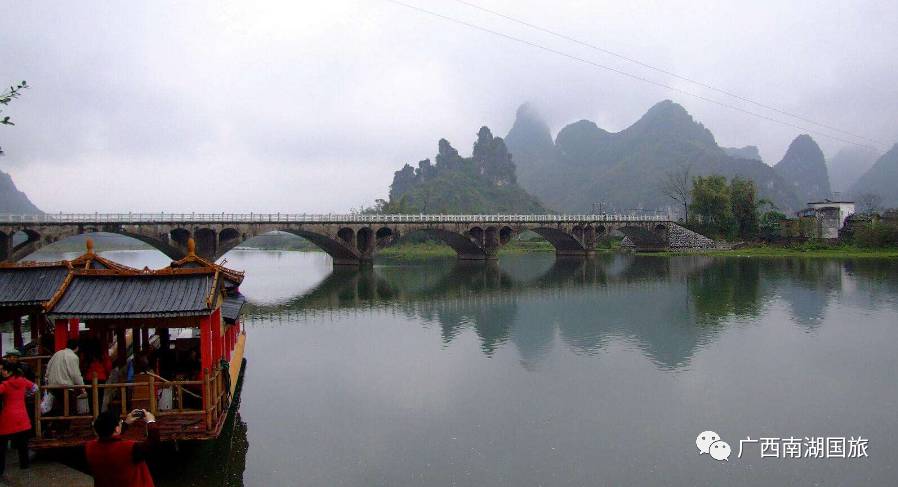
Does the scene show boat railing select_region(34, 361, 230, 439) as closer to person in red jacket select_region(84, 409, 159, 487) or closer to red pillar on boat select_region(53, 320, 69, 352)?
red pillar on boat select_region(53, 320, 69, 352)

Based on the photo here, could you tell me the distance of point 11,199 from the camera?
160250 millimetres

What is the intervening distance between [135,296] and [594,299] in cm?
2474

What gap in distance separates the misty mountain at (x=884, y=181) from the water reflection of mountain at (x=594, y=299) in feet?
474

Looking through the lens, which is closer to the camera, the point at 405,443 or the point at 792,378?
the point at 405,443

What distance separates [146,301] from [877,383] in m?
16.1

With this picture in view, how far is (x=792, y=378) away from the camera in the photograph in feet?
49.0

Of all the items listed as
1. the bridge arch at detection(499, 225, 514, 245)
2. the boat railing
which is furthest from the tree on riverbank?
the boat railing

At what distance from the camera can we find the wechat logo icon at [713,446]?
10.3m

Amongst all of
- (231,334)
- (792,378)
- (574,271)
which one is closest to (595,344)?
(792,378)

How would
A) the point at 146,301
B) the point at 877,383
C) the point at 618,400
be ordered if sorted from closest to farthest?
the point at 146,301 → the point at 618,400 → the point at 877,383

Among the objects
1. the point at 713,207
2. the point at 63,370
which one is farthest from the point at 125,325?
the point at 713,207

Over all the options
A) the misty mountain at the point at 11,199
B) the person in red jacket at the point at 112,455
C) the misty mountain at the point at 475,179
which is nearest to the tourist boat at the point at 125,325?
the person in red jacket at the point at 112,455

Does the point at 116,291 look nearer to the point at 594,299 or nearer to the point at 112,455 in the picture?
the point at 112,455

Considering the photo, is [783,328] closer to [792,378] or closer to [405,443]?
[792,378]
